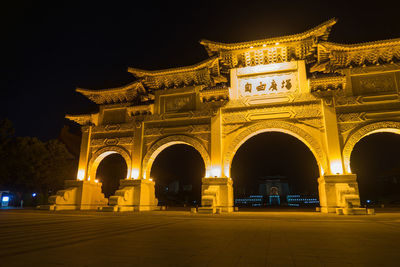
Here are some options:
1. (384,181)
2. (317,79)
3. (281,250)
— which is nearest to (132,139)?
(317,79)

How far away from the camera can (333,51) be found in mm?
11820

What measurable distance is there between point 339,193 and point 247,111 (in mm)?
5335

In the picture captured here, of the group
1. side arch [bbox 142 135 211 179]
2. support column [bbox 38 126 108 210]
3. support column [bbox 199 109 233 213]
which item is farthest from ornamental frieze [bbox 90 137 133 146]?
support column [bbox 199 109 233 213]

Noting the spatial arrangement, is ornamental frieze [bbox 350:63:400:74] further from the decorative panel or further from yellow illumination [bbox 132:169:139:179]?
yellow illumination [bbox 132:169:139:179]

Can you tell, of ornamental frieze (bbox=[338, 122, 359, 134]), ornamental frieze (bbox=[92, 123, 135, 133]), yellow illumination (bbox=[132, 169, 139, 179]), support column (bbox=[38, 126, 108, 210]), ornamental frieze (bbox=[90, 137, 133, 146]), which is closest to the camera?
ornamental frieze (bbox=[338, 122, 359, 134])

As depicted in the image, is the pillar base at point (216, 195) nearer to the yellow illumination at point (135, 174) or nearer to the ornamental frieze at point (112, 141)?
the yellow illumination at point (135, 174)

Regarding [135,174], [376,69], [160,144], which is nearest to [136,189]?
[135,174]

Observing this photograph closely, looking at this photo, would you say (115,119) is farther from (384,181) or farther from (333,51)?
(384,181)

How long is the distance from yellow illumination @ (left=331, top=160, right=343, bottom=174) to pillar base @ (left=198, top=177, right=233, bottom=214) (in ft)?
14.9

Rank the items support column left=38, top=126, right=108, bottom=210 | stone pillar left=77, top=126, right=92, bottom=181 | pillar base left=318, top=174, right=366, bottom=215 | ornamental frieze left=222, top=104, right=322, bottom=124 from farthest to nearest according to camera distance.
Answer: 1. stone pillar left=77, top=126, right=92, bottom=181
2. support column left=38, top=126, right=108, bottom=210
3. ornamental frieze left=222, top=104, right=322, bottom=124
4. pillar base left=318, top=174, right=366, bottom=215

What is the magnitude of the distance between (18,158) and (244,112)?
49.6 ft

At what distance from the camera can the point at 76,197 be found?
14312 millimetres

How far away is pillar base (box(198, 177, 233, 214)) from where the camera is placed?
11.0 meters

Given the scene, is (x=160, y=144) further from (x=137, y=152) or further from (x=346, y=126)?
(x=346, y=126)
